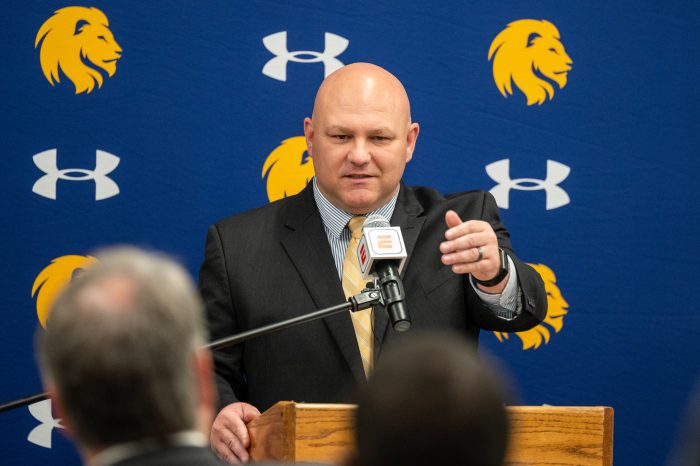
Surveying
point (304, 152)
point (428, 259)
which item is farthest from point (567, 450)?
point (304, 152)

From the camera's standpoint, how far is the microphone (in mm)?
1812

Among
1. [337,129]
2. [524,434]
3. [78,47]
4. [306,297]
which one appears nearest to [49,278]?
[78,47]

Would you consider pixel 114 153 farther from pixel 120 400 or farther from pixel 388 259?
pixel 120 400

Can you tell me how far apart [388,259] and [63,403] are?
103 centimetres

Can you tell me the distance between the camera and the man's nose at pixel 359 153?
2631mm

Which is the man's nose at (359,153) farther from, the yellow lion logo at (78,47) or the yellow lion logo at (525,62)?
the yellow lion logo at (78,47)

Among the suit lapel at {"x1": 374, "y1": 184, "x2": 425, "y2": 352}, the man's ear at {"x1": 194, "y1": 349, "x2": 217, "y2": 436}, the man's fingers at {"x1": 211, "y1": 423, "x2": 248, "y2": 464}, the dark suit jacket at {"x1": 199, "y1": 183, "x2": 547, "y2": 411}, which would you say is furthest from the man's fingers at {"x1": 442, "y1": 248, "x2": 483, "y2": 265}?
the man's ear at {"x1": 194, "y1": 349, "x2": 217, "y2": 436}

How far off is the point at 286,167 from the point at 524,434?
1.50 m

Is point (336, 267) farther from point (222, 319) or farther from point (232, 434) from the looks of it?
point (232, 434)

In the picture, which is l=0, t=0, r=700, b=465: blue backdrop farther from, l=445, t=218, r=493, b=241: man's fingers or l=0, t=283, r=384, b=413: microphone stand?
l=0, t=283, r=384, b=413: microphone stand

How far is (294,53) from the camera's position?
3.08m

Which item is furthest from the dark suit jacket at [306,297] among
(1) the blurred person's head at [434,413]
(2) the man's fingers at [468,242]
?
(1) the blurred person's head at [434,413]

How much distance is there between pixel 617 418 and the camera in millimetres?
3121

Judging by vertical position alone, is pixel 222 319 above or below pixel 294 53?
below
